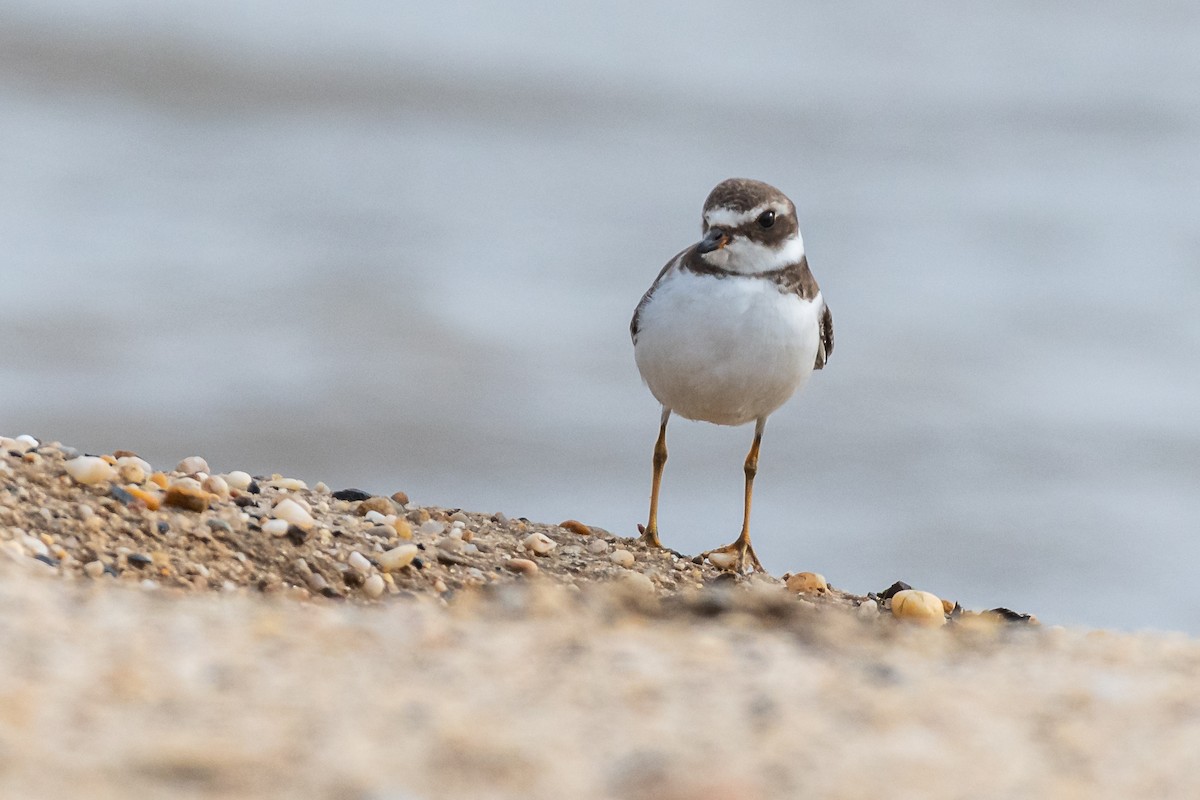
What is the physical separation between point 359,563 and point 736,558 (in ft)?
6.82

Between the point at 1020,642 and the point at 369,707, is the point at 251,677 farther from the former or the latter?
the point at 1020,642

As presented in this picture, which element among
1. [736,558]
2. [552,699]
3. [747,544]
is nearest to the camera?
[552,699]

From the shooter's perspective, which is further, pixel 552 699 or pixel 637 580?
pixel 637 580

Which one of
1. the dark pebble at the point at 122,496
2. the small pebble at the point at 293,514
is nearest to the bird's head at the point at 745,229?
the small pebble at the point at 293,514

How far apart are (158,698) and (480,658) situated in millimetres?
680

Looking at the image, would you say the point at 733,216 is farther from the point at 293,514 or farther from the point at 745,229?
the point at 293,514

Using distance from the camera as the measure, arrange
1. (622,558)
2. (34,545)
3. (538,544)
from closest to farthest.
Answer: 1. (34,545)
2. (538,544)
3. (622,558)

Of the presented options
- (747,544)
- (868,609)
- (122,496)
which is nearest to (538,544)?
(868,609)

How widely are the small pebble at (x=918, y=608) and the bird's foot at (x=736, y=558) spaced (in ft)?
2.48

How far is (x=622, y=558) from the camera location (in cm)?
616

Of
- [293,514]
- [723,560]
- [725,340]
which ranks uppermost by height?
[725,340]

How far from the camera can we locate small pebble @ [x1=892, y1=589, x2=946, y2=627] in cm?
569

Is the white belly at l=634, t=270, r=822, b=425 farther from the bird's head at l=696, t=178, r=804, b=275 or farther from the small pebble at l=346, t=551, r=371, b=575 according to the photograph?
the small pebble at l=346, t=551, r=371, b=575

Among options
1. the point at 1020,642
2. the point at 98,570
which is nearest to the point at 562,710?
the point at 1020,642
